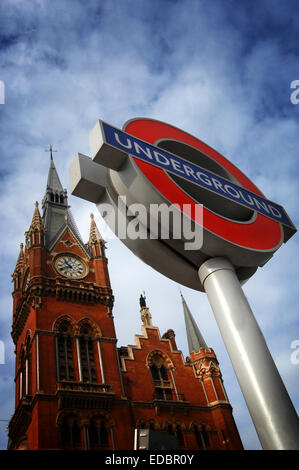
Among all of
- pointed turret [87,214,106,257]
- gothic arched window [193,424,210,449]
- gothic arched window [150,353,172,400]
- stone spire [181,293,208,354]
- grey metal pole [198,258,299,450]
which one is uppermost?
pointed turret [87,214,106,257]

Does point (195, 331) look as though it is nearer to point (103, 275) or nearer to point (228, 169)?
point (103, 275)

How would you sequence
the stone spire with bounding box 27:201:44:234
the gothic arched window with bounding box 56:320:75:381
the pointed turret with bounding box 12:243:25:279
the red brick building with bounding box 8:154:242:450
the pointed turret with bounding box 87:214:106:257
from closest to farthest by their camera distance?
the red brick building with bounding box 8:154:242:450
the gothic arched window with bounding box 56:320:75:381
the stone spire with bounding box 27:201:44:234
the pointed turret with bounding box 87:214:106:257
the pointed turret with bounding box 12:243:25:279

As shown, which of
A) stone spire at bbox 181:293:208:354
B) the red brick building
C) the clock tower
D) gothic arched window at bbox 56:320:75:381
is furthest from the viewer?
stone spire at bbox 181:293:208:354

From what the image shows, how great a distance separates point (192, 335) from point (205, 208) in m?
28.8

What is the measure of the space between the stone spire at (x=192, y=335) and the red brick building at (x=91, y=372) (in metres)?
0.09

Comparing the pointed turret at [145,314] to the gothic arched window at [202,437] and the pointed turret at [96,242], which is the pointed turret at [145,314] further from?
the gothic arched window at [202,437]

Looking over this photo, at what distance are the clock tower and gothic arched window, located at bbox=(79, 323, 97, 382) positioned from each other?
0.07 meters

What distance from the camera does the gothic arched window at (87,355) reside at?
27109 mm

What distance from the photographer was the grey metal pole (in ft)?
19.1

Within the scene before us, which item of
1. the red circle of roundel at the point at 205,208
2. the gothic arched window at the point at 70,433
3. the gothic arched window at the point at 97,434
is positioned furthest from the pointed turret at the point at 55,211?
the red circle of roundel at the point at 205,208

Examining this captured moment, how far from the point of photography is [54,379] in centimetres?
2542

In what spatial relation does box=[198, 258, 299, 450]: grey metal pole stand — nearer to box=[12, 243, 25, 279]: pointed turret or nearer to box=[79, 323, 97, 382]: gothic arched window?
box=[79, 323, 97, 382]: gothic arched window

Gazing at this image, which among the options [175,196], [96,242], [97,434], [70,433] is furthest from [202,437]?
[175,196]

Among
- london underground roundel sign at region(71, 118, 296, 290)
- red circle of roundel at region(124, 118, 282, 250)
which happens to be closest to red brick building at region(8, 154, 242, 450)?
london underground roundel sign at region(71, 118, 296, 290)
